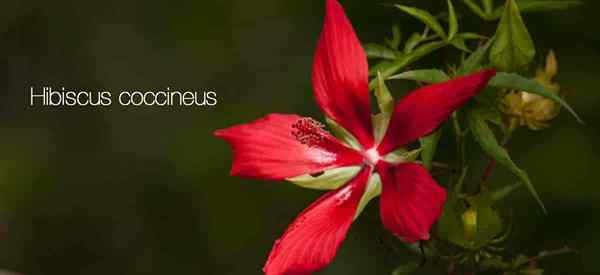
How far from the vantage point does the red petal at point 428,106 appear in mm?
379

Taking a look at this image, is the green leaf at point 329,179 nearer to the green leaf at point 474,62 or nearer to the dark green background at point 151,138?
the green leaf at point 474,62

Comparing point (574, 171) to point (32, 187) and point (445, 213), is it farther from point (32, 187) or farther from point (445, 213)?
point (32, 187)

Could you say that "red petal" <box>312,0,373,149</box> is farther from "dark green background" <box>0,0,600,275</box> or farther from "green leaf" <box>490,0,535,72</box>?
"dark green background" <box>0,0,600,275</box>

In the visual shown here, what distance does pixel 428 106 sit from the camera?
0.39m

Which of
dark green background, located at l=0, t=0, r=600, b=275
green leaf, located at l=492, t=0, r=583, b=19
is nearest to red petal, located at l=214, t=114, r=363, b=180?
green leaf, located at l=492, t=0, r=583, b=19

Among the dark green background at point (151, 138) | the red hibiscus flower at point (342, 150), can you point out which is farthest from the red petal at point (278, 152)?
the dark green background at point (151, 138)

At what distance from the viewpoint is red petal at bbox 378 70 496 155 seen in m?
0.38

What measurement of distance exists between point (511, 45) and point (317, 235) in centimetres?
12

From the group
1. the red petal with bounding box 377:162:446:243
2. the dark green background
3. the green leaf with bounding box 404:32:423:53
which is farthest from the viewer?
the dark green background

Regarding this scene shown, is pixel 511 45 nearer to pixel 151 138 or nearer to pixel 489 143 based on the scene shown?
pixel 489 143

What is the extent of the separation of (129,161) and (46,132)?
0.08 meters

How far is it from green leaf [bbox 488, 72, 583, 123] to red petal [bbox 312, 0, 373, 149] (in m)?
0.06

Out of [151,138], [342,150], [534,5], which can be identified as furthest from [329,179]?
[151,138]

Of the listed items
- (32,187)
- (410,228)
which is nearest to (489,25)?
(410,228)
